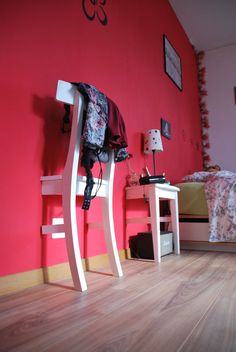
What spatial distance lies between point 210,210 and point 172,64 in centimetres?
210

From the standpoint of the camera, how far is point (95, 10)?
85.8 inches

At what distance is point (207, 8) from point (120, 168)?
2.97 metres

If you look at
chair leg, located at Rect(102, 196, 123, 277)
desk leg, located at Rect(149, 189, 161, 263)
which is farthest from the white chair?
desk leg, located at Rect(149, 189, 161, 263)

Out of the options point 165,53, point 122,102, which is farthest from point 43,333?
point 165,53

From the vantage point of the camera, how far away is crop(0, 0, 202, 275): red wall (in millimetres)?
1369

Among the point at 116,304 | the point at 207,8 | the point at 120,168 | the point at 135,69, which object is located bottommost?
the point at 116,304

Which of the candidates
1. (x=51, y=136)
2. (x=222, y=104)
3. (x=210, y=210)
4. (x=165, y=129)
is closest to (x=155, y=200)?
(x=210, y=210)

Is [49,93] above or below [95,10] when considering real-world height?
below

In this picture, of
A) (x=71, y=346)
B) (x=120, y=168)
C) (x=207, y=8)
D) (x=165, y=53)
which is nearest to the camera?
(x=71, y=346)

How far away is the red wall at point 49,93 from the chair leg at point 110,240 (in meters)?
0.24

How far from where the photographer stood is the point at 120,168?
2352mm

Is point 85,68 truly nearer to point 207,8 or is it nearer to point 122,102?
point 122,102

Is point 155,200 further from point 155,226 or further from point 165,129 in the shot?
point 165,129

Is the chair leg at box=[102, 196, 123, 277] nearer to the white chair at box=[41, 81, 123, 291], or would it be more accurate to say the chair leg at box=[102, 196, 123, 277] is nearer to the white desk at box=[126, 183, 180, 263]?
the white chair at box=[41, 81, 123, 291]
